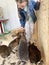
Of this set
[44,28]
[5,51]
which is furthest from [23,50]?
[44,28]

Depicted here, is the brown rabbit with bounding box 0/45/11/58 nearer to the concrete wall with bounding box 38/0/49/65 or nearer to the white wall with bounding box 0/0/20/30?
the white wall with bounding box 0/0/20/30

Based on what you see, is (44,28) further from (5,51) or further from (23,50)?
(5,51)

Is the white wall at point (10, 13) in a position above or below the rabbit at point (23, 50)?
above

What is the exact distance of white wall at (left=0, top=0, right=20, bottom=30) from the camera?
129 cm

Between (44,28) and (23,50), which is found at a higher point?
(44,28)

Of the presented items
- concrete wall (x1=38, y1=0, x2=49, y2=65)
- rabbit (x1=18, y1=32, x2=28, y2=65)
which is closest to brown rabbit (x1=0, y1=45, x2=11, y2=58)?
rabbit (x1=18, y1=32, x2=28, y2=65)

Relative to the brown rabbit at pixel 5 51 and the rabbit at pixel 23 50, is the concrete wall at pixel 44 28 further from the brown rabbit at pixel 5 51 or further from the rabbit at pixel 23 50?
the brown rabbit at pixel 5 51

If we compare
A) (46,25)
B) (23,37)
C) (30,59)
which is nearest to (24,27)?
(23,37)

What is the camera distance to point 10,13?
132 centimetres

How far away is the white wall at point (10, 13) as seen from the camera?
1.29 metres

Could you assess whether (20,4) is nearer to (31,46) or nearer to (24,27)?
(24,27)

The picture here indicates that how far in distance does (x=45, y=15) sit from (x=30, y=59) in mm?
430

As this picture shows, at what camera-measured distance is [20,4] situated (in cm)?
132

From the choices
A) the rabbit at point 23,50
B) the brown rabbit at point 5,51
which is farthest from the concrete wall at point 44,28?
the brown rabbit at point 5,51
